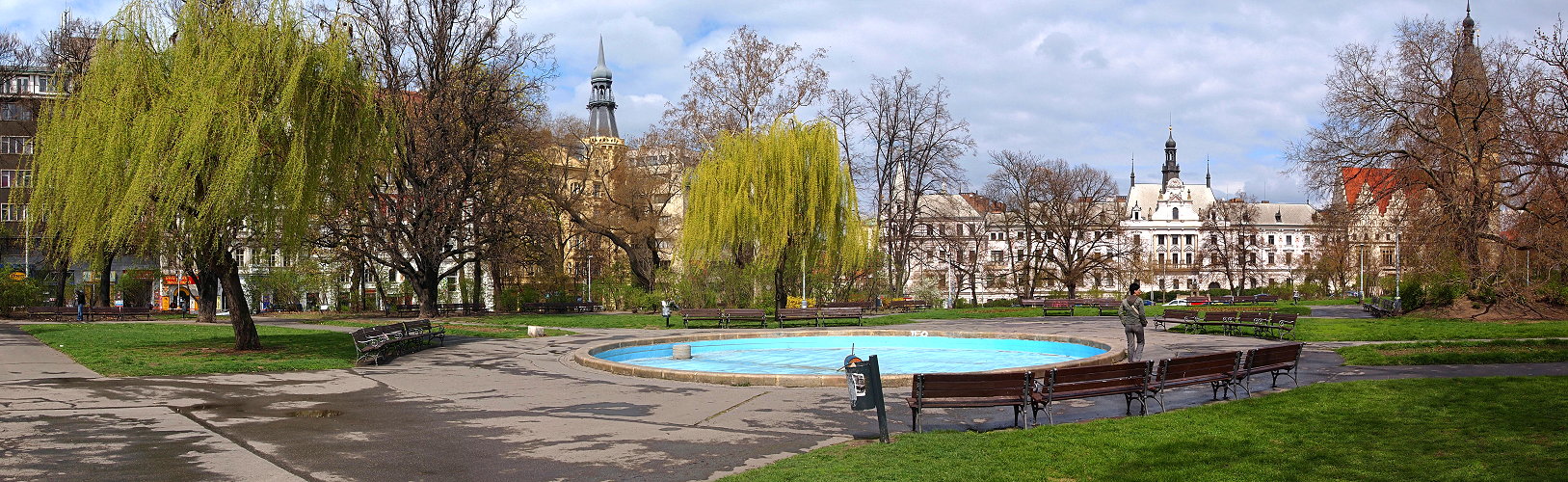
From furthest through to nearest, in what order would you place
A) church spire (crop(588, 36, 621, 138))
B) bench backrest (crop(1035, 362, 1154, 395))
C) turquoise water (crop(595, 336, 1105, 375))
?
church spire (crop(588, 36, 621, 138)) → turquoise water (crop(595, 336, 1105, 375)) → bench backrest (crop(1035, 362, 1154, 395))

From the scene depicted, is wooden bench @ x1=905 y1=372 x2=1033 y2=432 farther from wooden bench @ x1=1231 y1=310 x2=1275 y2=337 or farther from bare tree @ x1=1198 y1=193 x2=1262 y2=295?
bare tree @ x1=1198 y1=193 x2=1262 y2=295

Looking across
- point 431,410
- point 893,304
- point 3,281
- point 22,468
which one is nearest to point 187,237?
point 431,410

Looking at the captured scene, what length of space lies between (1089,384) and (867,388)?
3.02m

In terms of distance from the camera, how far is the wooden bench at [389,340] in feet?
62.7

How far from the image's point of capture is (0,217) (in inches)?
2277

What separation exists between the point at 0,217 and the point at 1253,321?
6556 centimetres

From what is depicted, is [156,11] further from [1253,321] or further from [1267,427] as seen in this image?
[1253,321]

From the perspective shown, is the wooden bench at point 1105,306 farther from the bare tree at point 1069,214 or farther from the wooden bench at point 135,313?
the wooden bench at point 135,313

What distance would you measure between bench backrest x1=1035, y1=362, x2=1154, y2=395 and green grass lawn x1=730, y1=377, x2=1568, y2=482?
58 cm

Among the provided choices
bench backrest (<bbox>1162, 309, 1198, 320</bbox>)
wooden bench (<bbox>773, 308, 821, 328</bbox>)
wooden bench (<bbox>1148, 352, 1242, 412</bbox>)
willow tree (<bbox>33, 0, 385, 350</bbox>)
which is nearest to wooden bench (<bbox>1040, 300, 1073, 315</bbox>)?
bench backrest (<bbox>1162, 309, 1198, 320</bbox>)

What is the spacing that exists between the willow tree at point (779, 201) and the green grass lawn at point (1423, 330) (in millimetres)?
14557

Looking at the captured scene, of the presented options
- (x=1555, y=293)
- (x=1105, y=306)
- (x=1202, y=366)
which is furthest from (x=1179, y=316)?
(x=1202, y=366)

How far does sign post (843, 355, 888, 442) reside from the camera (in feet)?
31.3

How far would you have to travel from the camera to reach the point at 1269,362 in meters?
13.8
